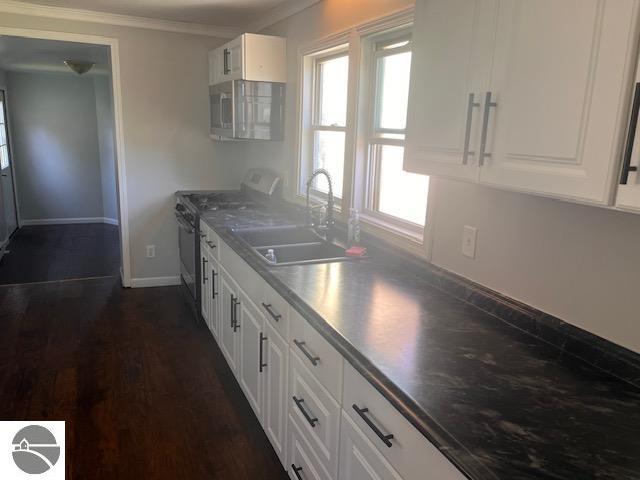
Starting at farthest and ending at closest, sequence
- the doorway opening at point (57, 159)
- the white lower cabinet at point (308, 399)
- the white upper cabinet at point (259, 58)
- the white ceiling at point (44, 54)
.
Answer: the doorway opening at point (57, 159) < the white ceiling at point (44, 54) < the white upper cabinet at point (259, 58) < the white lower cabinet at point (308, 399)

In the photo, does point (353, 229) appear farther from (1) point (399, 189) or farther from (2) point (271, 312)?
(2) point (271, 312)

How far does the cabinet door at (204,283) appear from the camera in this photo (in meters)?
3.41

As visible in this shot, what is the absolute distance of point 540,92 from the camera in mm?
1198

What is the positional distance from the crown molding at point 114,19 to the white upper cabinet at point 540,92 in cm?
325

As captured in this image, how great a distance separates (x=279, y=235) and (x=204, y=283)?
81 cm

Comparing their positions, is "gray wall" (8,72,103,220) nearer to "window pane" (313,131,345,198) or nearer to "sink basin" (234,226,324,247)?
"window pane" (313,131,345,198)

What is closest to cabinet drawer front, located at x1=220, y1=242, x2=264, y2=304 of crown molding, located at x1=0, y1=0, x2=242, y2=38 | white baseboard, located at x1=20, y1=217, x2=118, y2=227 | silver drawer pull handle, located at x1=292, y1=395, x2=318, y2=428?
silver drawer pull handle, located at x1=292, y1=395, x2=318, y2=428

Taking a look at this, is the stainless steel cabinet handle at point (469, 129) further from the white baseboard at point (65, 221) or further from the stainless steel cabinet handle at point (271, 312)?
the white baseboard at point (65, 221)

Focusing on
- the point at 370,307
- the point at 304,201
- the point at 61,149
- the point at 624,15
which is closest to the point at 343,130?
the point at 304,201

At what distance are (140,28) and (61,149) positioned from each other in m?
4.06

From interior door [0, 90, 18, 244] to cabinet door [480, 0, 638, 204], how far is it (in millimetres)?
6386

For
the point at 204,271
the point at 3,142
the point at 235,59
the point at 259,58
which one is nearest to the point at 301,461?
the point at 204,271

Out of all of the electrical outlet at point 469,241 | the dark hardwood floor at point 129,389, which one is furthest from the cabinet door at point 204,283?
the electrical outlet at point 469,241

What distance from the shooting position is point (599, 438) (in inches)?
41.6
